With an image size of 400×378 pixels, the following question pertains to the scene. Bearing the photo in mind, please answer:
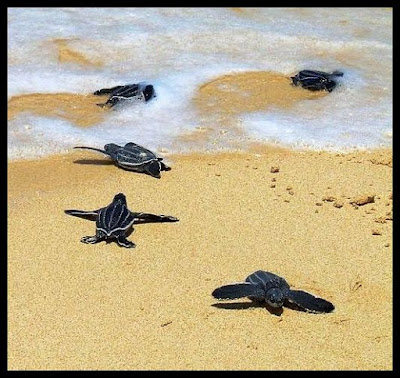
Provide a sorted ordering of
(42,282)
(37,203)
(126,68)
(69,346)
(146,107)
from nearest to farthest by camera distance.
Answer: (69,346) < (42,282) < (37,203) < (146,107) < (126,68)

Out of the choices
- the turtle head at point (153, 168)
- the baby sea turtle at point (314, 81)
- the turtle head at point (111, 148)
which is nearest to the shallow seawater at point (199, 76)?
the baby sea turtle at point (314, 81)

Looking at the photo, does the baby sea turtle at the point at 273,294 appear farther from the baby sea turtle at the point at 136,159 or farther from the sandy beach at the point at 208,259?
the baby sea turtle at the point at 136,159

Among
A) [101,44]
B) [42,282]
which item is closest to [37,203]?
[42,282]

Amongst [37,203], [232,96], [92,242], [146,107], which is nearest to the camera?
[92,242]

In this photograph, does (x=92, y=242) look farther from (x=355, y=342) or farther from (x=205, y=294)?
(x=355, y=342)

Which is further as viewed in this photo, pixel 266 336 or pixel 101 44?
pixel 101 44

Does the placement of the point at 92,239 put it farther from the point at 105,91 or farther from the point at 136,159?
the point at 105,91

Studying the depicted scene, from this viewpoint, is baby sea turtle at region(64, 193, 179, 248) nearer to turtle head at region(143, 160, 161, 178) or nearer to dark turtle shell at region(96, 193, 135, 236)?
dark turtle shell at region(96, 193, 135, 236)
